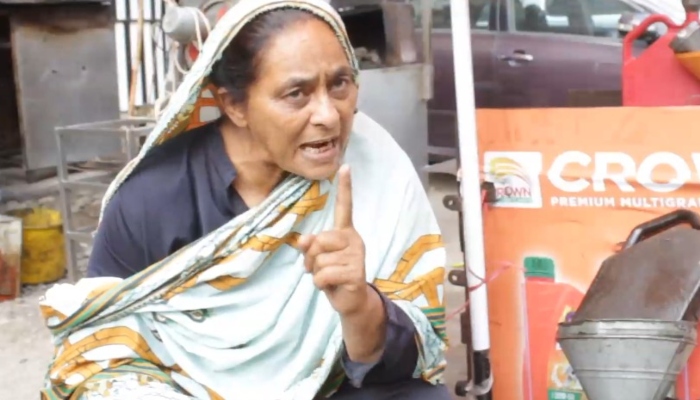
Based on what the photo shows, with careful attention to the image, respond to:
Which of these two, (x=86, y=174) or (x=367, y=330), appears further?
(x=86, y=174)

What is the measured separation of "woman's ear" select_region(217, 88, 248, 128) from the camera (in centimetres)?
138

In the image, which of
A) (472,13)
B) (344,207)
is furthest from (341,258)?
(472,13)

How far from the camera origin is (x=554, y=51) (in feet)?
15.5

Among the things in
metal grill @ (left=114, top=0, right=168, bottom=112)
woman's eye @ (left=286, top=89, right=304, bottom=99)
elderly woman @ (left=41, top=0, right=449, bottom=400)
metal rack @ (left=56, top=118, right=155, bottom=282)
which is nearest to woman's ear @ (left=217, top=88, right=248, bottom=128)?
elderly woman @ (left=41, top=0, right=449, bottom=400)

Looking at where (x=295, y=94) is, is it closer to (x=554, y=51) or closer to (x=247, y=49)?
(x=247, y=49)

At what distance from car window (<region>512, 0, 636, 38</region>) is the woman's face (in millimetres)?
3489

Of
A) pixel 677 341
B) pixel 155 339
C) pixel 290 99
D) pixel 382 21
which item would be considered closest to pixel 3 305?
pixel 382 21

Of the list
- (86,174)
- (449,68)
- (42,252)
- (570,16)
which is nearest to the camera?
(42,252)

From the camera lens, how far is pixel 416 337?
53.0 inches

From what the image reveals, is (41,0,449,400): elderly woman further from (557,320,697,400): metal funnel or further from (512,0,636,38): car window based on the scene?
(512,0,636,38): car window

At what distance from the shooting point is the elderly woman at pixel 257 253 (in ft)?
4.28

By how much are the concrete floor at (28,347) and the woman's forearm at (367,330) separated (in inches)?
Result: 45.2

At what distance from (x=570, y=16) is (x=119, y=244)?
149 inches

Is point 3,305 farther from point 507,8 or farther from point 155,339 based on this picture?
point 507,8
